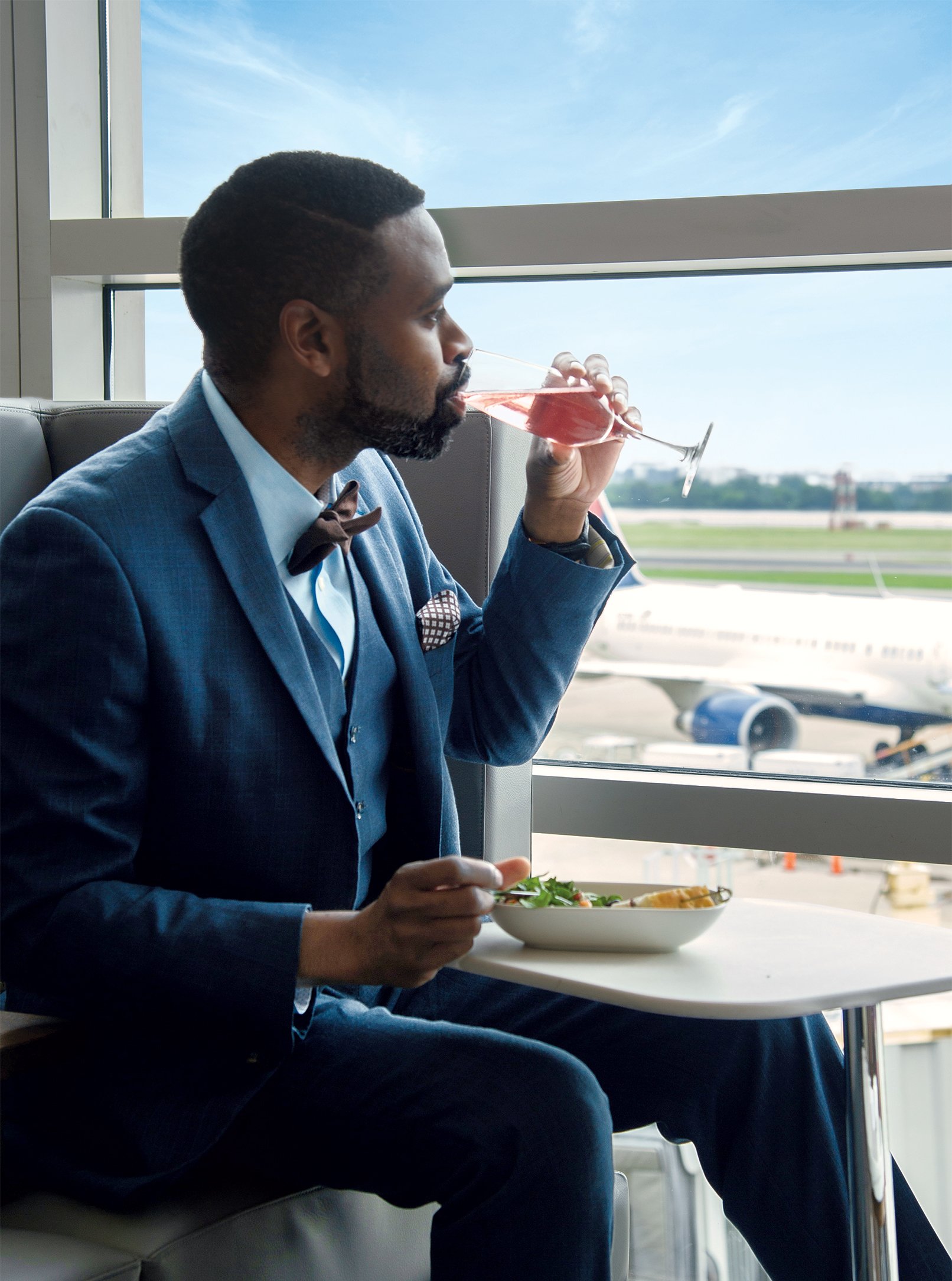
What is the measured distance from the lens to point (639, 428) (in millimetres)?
1254

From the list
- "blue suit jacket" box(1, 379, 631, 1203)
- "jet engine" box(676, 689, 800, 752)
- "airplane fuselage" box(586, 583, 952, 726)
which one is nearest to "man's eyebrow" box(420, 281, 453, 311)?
"blue suit jacket" box(1, 379, 631, 1203)

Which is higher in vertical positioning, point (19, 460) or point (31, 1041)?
point (19, 460)

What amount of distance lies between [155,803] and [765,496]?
114 cm

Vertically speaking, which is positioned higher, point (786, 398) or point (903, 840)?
point (786, 398)

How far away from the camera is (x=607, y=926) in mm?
888

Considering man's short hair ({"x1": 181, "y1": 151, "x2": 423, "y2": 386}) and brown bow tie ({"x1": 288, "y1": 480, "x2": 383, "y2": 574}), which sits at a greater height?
man's short hair ({"x1": 181, "y1": 151, "x2": 423, "y2": 386})

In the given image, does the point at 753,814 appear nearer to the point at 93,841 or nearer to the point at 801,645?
the point at 801,645

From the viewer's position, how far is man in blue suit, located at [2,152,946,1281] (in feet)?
2.83

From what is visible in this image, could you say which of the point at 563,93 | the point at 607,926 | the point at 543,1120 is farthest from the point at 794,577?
the point at 543,1120

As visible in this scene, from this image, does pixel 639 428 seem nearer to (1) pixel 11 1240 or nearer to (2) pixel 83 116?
(1) pixel 11 1240

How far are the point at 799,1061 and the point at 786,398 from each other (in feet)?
3.38

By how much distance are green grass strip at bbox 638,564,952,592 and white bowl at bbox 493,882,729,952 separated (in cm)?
100

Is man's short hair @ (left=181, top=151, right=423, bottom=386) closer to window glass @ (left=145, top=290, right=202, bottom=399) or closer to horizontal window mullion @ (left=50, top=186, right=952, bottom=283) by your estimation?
horizontal window mullion @ (left=50, top=186, right=952, bottom=283)

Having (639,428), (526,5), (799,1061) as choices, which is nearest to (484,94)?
(526,5)
